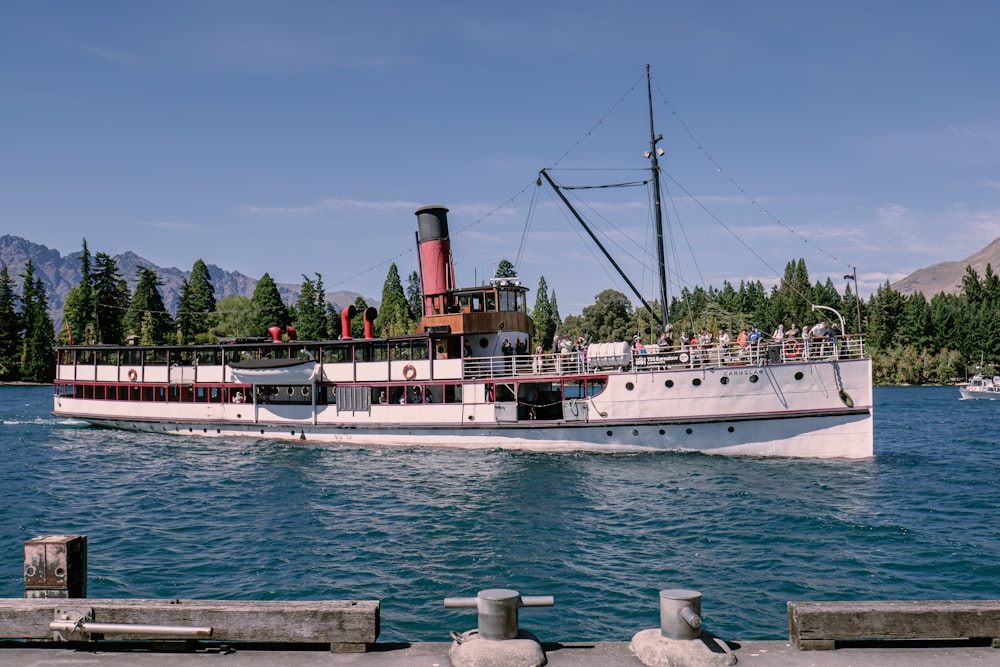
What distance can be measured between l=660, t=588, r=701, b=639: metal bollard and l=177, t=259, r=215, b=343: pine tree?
102 metres

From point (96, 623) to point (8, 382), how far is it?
12092cm

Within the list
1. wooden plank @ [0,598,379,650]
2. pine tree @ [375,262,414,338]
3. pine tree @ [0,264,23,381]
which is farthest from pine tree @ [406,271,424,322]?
wooden plank @ [0,598,379,650]

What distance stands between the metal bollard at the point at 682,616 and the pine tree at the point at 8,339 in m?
124

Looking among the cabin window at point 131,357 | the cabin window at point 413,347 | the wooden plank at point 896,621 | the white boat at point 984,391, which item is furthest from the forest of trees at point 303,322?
the wooden plank at point 896,621

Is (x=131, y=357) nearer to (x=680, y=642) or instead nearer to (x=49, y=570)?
(x=49, y=570)

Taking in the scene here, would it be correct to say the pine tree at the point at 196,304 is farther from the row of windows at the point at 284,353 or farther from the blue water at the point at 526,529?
the blue water at the point at 526,529

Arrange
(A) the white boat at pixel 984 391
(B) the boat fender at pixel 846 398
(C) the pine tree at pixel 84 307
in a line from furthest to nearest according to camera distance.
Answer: (C) the pine tree at pixel 84 307
(A) the white boat at pixel 984 391
(B) the boat fender at pixel 846 398

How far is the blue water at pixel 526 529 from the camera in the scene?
44.6 ft

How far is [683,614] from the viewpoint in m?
7.29

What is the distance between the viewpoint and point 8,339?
349ft

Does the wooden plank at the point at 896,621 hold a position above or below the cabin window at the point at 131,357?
below

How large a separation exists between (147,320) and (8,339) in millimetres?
23129

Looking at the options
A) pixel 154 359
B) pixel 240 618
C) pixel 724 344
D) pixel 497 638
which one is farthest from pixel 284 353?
pixel 497 638

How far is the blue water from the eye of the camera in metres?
13.6
